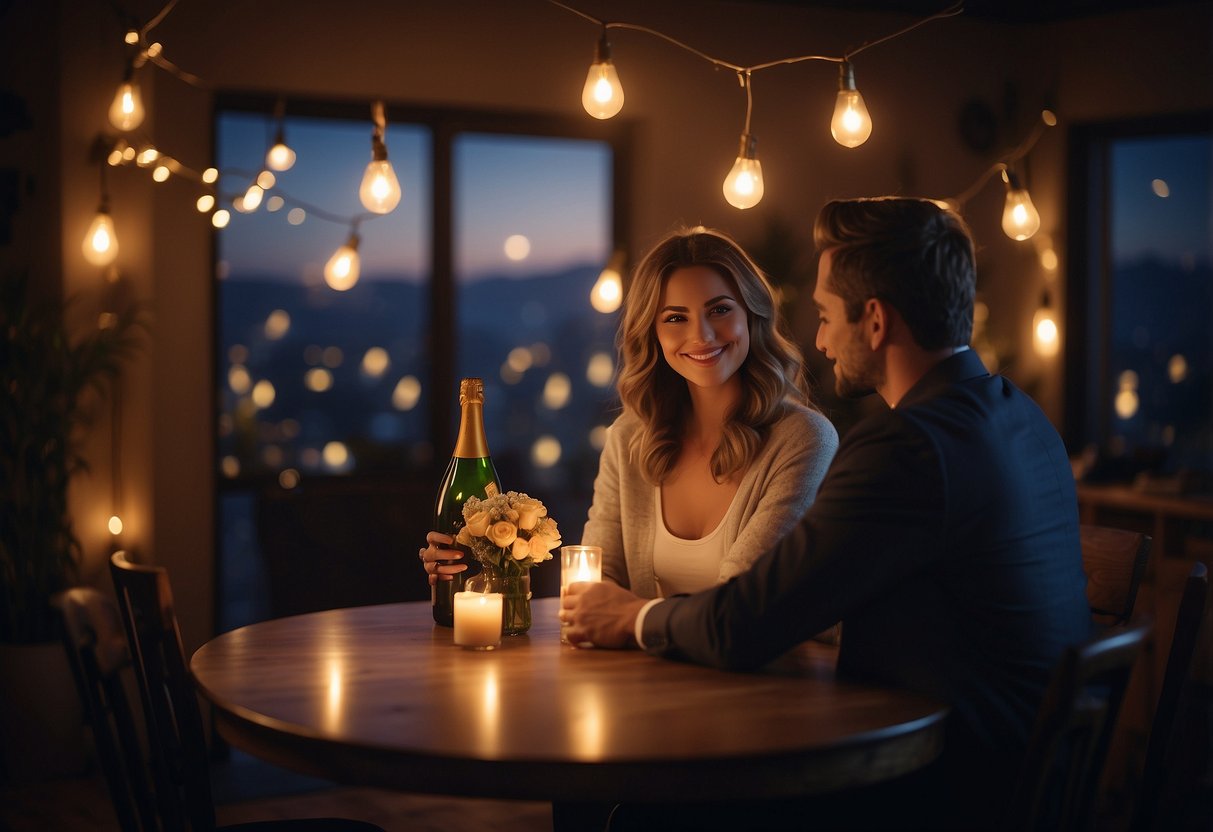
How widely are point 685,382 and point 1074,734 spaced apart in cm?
125

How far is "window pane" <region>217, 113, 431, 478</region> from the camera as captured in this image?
4680mm

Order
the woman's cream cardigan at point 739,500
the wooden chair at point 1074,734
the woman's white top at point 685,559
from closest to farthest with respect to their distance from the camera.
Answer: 1. the wooden chair at point 1074,734
2. the woman's cream cardigan at point 739,500
3. the woman's white top at point 685,559

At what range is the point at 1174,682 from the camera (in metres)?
2.06

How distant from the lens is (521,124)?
501 cm

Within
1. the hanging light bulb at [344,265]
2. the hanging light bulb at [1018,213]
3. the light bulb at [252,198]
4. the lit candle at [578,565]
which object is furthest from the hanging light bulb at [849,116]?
the light bulb at [252,198]

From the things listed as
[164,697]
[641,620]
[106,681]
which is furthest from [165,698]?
[641,620]

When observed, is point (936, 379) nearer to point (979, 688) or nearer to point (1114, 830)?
point (979, 688)

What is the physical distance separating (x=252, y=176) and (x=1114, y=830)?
3.51 meters

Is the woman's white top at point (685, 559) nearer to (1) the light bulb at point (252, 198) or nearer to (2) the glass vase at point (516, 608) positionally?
(2) the glass vase at point (516, 608)

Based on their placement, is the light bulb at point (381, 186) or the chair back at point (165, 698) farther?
the light bulb at point (381, 186)

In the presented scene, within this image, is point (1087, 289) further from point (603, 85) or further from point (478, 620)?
point (478, 620)

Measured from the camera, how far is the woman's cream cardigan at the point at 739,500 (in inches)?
91.4

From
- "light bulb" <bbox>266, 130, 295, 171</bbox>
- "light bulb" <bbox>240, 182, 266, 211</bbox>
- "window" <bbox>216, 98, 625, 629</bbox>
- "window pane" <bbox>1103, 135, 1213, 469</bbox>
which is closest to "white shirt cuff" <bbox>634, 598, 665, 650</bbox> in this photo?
"light bulb" <bbox>266, 130, 295, 171</bbox>

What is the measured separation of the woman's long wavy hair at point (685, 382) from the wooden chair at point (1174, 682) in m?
0.80
